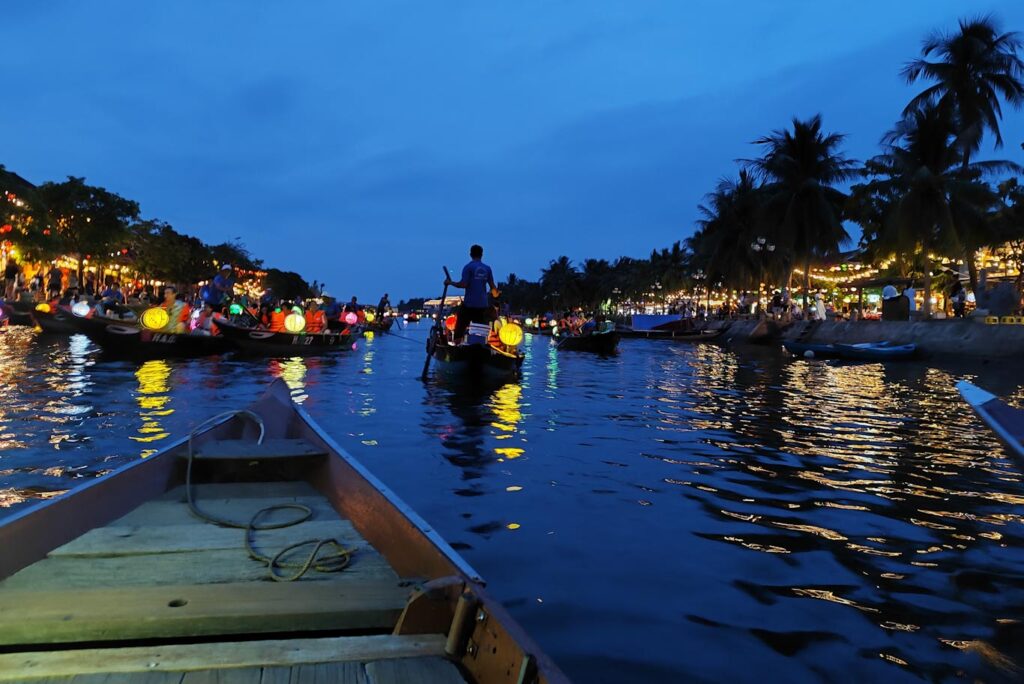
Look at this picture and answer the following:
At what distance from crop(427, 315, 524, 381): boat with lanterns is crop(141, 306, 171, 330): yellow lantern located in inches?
285

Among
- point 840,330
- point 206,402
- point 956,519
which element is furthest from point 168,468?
point 840,330

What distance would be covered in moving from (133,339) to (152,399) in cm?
658

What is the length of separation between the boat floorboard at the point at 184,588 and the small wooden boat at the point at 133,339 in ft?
45.6

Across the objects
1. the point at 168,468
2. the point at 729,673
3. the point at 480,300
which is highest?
the point at 480,300

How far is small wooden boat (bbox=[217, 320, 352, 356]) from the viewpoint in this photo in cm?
1786

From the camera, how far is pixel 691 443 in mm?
7773

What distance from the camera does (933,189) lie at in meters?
28.9

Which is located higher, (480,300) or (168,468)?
(480,300)

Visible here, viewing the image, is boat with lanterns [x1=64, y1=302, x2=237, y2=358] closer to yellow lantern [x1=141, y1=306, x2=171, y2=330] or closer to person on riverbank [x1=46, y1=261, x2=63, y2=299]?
yellow lantern [x1=141, y1=306, x2=171, y2=330]

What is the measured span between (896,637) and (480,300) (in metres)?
9.45

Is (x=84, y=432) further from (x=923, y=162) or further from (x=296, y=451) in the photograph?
(x=923, y=162)

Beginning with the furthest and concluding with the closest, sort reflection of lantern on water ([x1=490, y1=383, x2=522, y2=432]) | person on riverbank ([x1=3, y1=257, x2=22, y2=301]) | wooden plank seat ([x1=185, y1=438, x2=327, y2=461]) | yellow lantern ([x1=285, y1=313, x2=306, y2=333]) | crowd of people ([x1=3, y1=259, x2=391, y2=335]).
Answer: person on riverbank ([x1=3, y1=257, x2=22, y2=301]), yellow lantern ([x1=285, y1=313, x2=306, y2=333]), crowd of people ([x1=3, y1=259, x2=391, y2=335]), reflection of lantern on water ([x1=490, y1=383, x2=522, y2=432]), wooden plank seat ([x1=185, y1=438, x2=327, y2=461])

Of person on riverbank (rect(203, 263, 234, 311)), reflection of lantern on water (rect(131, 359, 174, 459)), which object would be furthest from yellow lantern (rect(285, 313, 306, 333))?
reflection of lantern on water (rect(131, 359, 174, 459))

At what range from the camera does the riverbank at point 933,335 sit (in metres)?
22.6
